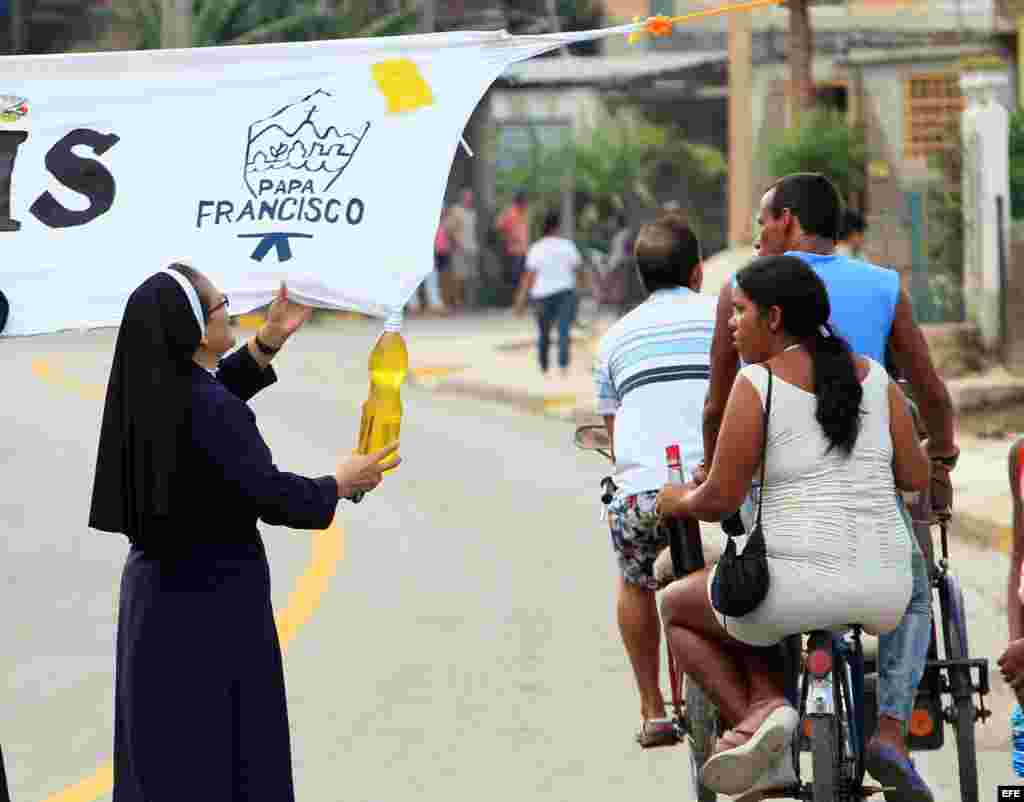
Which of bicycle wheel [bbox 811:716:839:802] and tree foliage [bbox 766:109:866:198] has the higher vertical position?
tree foliage [bbox 766:109:866:198]

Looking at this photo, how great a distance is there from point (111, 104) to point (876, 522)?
2.33m

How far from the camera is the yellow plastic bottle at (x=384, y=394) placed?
5668mm

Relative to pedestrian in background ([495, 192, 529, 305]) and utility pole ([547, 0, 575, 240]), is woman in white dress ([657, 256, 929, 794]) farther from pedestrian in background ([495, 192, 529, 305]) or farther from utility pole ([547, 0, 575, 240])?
pedestrian in background ([495, 192, 529, 305])

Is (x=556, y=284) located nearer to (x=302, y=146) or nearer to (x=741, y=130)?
(x=741, y=130)

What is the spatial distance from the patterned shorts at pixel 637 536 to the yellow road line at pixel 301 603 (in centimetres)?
153

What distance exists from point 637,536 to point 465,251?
101 feet

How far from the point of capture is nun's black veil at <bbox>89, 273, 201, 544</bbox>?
17.4 ft

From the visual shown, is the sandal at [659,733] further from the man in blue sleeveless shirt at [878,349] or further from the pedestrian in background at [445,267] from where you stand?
the pedestrian in background at [445,267]

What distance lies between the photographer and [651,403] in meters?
7.00

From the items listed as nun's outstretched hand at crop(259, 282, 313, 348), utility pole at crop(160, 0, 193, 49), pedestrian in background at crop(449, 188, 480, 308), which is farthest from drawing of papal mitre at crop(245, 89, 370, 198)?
pedestrian in background at crop(449, 188, 480, 308)

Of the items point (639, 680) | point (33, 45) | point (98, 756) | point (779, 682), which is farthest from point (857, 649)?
point (33, 45)

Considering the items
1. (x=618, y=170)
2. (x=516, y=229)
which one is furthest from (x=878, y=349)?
(x=618, y=170)

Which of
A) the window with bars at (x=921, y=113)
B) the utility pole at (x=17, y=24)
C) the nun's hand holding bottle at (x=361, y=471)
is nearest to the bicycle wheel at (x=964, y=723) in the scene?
the nun's hand holding bottle at (x=361, y=471)

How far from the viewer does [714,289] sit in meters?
26.2
